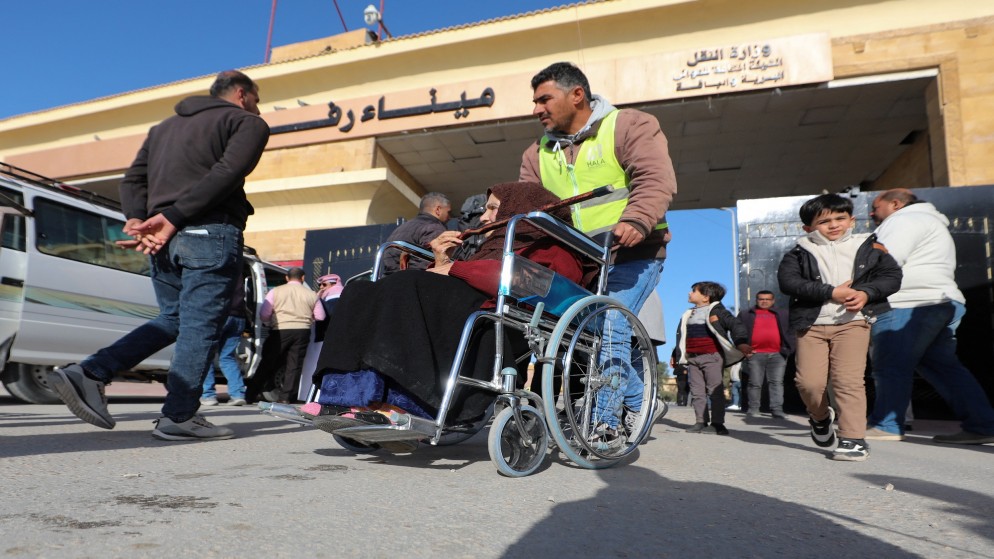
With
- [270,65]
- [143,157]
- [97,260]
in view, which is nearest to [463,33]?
[270,65]

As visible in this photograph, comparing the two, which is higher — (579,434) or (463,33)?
(463,33)

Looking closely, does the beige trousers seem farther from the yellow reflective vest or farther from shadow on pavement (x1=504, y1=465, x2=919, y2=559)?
shadow on pavement (x1=504, y1=465, x2=919, y2=559)

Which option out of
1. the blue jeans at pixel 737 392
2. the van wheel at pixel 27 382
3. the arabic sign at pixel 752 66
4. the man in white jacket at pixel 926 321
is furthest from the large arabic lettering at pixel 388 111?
the man in white jacket at pixel 926 321

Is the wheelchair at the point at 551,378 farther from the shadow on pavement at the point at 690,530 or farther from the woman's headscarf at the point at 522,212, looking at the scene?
the shadow on pavement at the point at 690,530

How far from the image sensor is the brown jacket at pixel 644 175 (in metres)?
2.78

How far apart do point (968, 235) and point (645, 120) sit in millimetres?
6973

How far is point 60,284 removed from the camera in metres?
5.26

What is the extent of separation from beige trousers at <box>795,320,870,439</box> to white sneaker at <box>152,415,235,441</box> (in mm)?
2981

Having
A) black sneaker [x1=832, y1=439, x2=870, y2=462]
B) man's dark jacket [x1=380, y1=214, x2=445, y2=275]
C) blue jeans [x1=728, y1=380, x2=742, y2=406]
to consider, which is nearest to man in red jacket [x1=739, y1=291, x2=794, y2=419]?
blue jeans [x1=728, y1=380, x2=742, y2=406]

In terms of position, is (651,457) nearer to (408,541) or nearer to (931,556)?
(931,556)

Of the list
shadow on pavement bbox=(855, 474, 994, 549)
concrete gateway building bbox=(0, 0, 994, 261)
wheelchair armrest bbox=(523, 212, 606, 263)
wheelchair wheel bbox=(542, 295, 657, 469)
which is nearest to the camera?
shadow on pavement bbox=(855, 474, 994, 549)

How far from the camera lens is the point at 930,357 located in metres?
4.35

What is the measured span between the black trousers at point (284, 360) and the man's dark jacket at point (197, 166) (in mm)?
3879

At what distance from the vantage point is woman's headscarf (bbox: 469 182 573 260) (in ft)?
8.77
